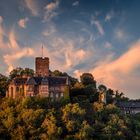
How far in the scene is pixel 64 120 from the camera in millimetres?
66250

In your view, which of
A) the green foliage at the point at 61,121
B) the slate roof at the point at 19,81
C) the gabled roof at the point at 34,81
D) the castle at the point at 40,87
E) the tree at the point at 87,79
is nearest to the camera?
the green foliage at the point at 61,121

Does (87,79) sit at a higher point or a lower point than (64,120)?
higher

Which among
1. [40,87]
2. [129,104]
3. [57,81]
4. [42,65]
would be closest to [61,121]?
[40,87]

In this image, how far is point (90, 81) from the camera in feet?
271

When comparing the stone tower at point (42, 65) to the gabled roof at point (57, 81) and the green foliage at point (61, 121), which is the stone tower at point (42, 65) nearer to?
the gabled roof at point (57, 81)

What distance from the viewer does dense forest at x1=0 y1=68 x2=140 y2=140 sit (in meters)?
64.1

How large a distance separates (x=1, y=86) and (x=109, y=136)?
21.4 m

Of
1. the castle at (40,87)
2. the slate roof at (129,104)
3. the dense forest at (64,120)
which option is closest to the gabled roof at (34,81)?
the castle at (40,87)

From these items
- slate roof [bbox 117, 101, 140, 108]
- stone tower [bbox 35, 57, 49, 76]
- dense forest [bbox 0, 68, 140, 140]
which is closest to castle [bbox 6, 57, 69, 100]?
dense forest [bbox 0, 68, 140, 140]

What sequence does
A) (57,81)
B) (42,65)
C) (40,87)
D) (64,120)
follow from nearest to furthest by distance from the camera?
(64,120) → (40,87) → (57,81) → (42,65)

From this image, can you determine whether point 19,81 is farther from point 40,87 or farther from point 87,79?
point 87,79

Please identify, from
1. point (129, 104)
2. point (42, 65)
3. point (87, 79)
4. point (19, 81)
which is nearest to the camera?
point (19, 81)

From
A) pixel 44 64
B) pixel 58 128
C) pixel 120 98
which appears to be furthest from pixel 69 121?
pixel 120 98

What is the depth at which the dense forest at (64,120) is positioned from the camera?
64125mm
